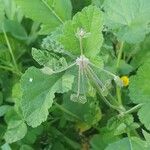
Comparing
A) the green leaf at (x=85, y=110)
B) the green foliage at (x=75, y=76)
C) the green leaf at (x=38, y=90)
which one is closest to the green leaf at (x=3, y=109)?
the green foliage at (x=75, y=76)

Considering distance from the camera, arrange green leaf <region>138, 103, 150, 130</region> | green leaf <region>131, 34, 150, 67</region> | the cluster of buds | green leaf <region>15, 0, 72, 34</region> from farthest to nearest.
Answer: green leaf <region>131, 34, 150, 67</region>, green leaf <region>15, 0, 72, 34</region>, green leaf <region>138, 103, 150, 130</region>, the cluster of buds

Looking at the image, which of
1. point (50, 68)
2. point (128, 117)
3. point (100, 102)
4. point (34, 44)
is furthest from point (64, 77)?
point (34, 44)

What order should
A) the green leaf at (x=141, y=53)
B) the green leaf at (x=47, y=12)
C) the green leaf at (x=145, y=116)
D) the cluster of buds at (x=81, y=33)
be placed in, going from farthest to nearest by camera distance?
1. the green leaf at (x=141, y=53)
2. the green leaf at (x=47, y=12)
3. the green leaf at (x=145, y=116)
4. the cluster of buds at (x=81, y=33)

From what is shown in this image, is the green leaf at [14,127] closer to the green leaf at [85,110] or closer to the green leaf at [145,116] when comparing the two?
the green leaf at [85,110]

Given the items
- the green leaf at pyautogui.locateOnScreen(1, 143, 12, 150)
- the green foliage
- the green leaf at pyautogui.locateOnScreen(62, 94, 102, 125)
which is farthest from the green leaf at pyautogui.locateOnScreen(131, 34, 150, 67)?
the green leaf at pyautogui.locateOnScreen(1, 143, 12, 150)

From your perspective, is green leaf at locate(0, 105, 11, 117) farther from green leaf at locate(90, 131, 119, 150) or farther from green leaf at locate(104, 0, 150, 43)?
green leaf at locate(104, 0, 150, 43)

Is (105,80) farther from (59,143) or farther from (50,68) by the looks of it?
(59,143)
